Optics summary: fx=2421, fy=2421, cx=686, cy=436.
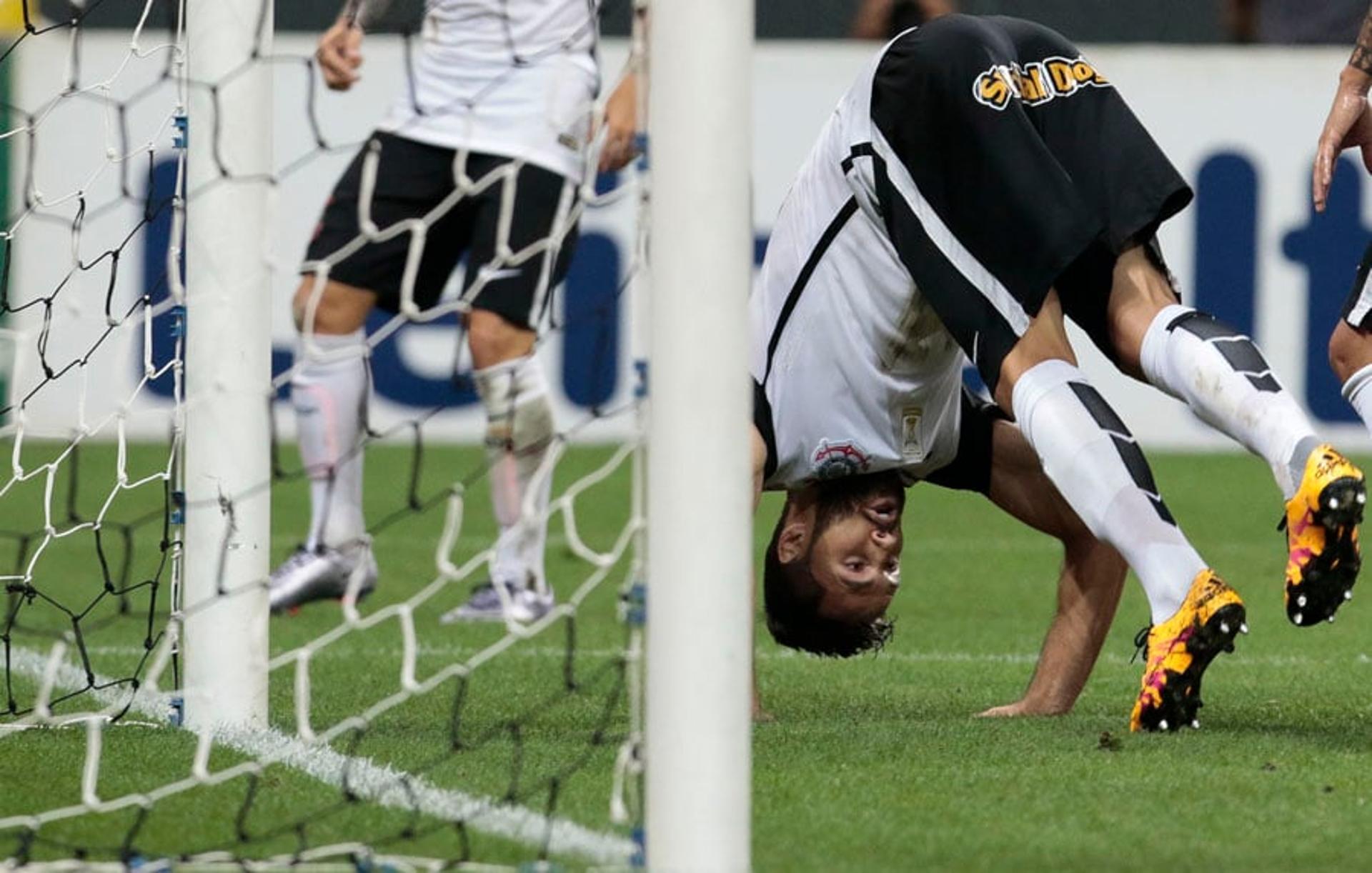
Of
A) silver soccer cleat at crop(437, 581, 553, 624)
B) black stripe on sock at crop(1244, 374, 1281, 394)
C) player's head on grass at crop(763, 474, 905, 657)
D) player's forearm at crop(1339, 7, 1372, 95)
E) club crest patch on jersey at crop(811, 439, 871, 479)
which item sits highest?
player's forearm at crop(1339, 7, 1372, 95)

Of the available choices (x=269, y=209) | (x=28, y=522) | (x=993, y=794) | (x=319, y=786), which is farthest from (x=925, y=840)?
(x=28, y=522)

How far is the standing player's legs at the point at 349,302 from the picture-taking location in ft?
18.0

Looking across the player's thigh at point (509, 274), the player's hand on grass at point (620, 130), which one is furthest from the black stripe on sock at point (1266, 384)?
the player's thigh at point (509, 274)

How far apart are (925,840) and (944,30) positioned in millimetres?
1563

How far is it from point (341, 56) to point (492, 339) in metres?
1.58

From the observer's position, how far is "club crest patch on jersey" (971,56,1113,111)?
386 centimetres

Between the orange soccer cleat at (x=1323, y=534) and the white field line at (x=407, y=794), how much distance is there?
1.12m

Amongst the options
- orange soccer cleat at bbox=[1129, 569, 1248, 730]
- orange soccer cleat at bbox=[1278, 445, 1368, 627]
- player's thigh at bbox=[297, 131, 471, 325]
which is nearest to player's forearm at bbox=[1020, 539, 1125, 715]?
orange soccer cleat at bbox=[1129, 569, 1248, 730]

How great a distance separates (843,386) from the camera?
13.1ft

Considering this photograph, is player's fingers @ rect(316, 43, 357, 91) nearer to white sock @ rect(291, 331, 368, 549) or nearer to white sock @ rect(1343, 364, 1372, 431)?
white sock @ rect(291, 331, 368, 549)

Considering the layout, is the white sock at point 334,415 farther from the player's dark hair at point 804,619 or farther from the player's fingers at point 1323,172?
the player's fingers at point 1323,172

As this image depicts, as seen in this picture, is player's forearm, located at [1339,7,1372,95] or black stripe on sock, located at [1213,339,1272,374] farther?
player's forearm, located at [1339,7,1372,95]

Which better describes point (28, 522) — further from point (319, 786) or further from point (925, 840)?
point (925, 840)

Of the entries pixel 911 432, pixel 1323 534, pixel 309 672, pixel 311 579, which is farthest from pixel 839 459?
pixel 311 579
